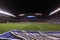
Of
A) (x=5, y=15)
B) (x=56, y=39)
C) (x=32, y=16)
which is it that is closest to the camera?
(x=56, y=39)

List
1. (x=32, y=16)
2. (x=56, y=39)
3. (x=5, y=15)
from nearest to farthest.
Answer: (x=56, y=39) < (x=32, y=16) < (x=5, y=15)

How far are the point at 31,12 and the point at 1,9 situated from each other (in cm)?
71

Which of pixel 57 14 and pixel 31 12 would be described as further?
pixel 57 14

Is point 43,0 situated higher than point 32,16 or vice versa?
point 43,0

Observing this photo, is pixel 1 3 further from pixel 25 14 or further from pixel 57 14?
pixel 57 14

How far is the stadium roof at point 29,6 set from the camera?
2834 mm

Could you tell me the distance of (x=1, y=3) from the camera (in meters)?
2.83

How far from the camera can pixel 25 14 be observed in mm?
2850

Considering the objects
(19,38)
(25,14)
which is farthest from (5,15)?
(19,38)

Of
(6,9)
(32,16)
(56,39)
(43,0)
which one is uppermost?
(43,0)

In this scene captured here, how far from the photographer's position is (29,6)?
2.88 metres

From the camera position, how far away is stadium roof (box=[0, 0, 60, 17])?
2.83 metres

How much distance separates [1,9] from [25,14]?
23.1 inches

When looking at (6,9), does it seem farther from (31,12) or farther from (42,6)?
(42,6)
